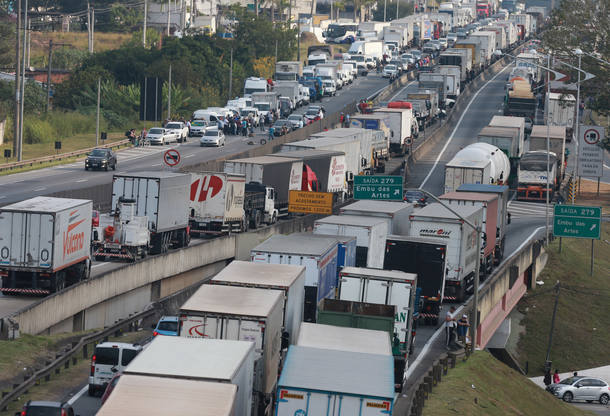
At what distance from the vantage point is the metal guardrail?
1037 inches

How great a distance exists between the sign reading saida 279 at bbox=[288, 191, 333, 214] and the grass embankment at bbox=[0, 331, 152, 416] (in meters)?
22.5

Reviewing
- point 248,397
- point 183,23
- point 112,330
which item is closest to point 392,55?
point 183,23

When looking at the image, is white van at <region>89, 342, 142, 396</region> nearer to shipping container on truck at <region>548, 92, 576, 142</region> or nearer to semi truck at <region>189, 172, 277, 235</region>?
semi truck at <region>189, 172, 277, 235</region>

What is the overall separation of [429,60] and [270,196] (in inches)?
4338

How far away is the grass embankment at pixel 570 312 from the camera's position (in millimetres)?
60812

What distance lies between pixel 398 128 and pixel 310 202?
1356 inches

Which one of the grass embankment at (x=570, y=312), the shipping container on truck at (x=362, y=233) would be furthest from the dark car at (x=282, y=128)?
the shipping container on truck at (x=362, y=233)

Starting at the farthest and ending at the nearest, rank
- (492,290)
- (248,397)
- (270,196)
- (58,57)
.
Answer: (58,57) → (270,196) → (492,290) → (248,397)

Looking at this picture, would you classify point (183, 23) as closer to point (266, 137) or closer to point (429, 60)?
point (429, 60)

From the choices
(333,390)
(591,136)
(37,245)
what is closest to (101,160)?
(591,136)

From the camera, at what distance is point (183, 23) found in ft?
599

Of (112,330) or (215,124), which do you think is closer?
(112,330)

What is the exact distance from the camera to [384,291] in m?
33.7

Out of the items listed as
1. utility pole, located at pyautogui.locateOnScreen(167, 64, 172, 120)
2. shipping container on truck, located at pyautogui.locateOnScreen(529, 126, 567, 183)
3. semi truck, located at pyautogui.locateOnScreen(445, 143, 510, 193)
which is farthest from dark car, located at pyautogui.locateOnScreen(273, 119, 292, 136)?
semi truck, located at pyautogui.locateOnScreen(445, 143, 510, 193)
